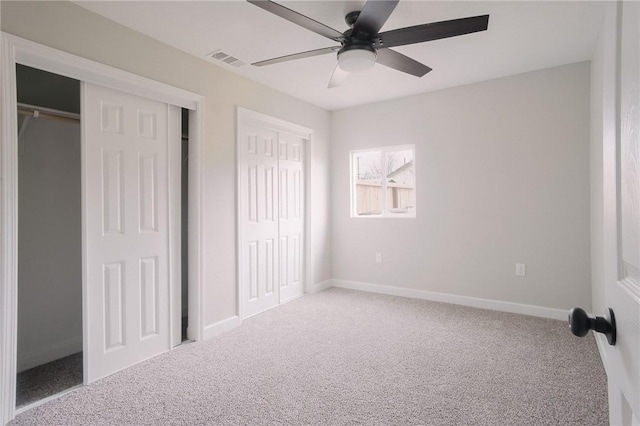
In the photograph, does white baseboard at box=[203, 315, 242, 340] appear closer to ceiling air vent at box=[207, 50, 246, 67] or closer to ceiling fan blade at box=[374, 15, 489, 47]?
ceiling air vent at box=[207, 50, 246, 67]

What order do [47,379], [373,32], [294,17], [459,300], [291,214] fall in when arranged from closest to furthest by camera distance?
[294,17], [373,32], [47,379], [459,300], [291,214]

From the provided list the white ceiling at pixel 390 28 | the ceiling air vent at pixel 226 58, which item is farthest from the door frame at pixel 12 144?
the ceiling air vent at pixel 226 58

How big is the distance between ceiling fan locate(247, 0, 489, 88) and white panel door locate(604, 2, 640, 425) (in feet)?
4.57

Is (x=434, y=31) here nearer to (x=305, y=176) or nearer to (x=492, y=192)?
(x=492, y=192)

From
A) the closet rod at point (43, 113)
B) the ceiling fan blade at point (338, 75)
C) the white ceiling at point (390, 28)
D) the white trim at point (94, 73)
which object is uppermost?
the white ceiling at point (390, 28)

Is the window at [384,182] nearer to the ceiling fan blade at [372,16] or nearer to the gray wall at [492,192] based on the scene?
the gray wall at [492,192]

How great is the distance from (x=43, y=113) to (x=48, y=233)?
0.96 metres

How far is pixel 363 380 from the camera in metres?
2.30

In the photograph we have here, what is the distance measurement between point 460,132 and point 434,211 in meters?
0.95

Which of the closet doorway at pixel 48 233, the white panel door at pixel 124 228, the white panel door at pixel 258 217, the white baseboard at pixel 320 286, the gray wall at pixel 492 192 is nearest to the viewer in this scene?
the white panel door at pixel 124 228

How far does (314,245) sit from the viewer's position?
4617mm

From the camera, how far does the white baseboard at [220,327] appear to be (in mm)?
3096

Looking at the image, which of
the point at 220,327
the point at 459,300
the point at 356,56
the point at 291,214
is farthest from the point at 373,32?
the point at 459,300

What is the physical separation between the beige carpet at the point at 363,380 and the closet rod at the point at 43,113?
1902 mm
